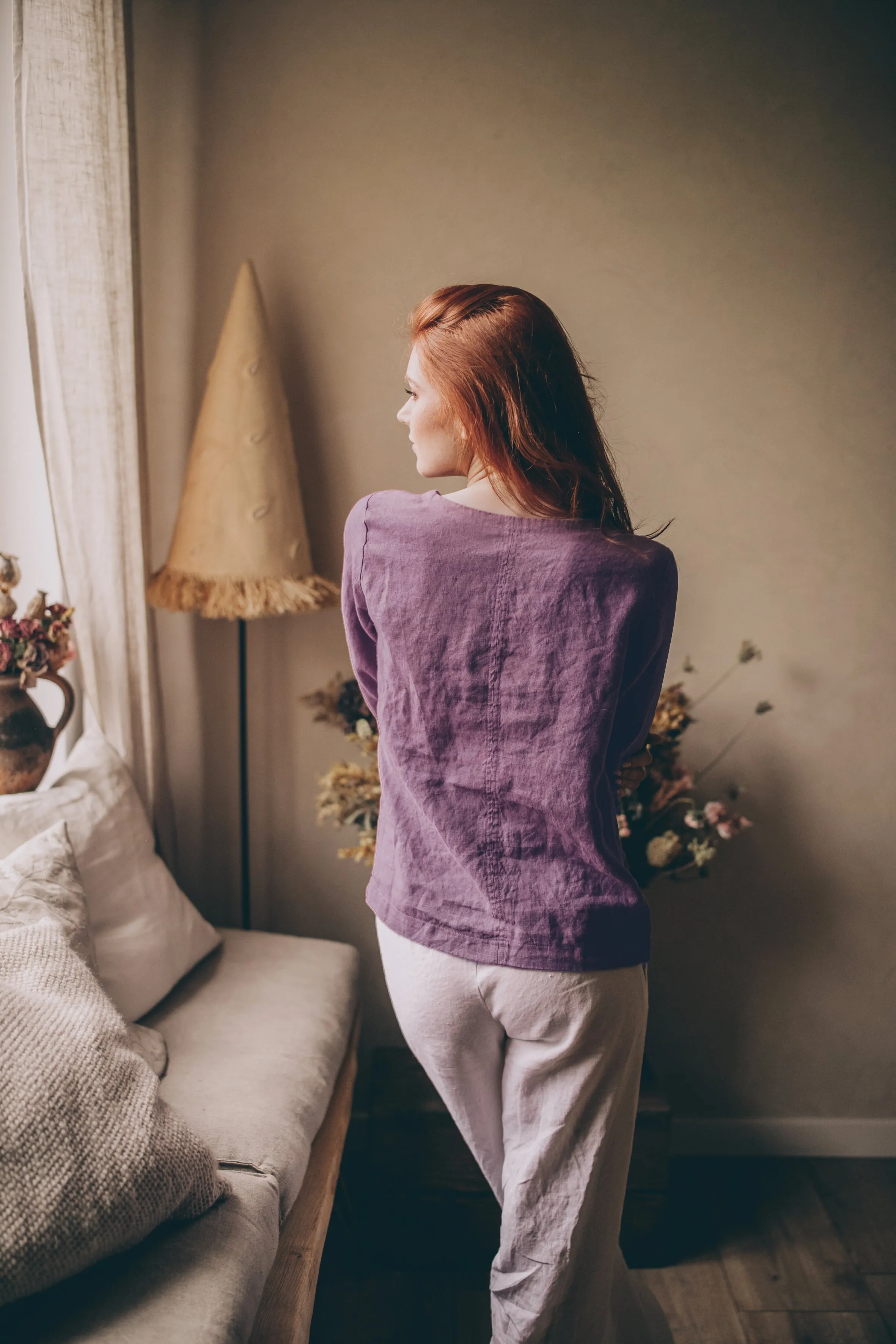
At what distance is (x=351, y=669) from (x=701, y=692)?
727 millimetres

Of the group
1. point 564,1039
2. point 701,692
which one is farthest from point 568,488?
point 701,692

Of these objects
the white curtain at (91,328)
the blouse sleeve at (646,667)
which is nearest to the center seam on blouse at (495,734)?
the blouse sleeve at (646,667)

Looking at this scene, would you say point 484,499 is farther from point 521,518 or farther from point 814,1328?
point 814,1328

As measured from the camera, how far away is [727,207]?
165cm

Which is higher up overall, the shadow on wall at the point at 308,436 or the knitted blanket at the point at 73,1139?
the shadow on wall at the point at 308,436

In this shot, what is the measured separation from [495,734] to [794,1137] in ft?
4.91

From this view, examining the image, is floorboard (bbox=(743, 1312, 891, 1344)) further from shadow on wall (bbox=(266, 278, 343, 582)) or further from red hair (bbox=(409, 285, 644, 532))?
shadow on wall (bbox=(266, 278, 343, 582))

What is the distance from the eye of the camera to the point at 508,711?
941 mm

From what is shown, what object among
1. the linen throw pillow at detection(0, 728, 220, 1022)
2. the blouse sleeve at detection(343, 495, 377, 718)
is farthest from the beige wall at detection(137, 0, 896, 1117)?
the blouse sleeve at detection(343, 495, 377, 718)

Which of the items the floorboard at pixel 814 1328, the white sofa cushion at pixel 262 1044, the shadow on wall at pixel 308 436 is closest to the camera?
the white sofa cushion at pixel 262 1044

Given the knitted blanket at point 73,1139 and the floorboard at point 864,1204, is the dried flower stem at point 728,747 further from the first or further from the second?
the knitted blanket at point 73,1139

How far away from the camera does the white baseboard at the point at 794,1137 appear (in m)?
1.89

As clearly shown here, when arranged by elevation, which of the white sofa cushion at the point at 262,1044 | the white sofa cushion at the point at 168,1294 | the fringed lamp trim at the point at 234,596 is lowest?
the white sofa cushion at the point at 262,1044

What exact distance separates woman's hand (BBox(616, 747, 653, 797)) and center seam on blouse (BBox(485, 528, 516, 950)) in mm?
283
